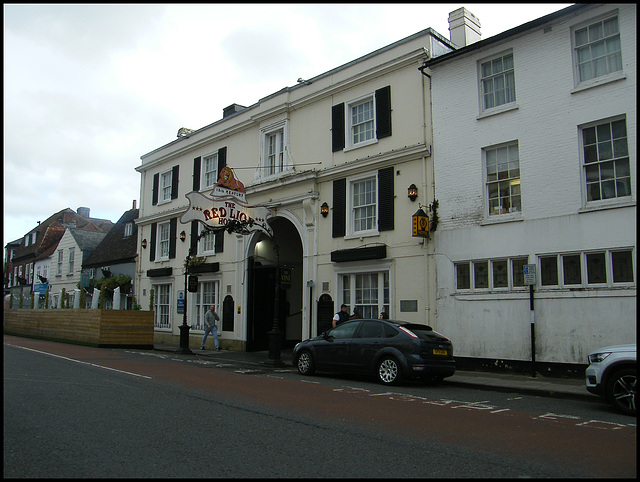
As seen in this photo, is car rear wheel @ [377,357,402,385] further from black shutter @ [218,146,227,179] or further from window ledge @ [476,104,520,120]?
black shutter @ [218,146,227,179]

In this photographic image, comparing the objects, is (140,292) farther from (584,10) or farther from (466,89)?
→ (584,10)

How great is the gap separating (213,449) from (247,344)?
16.0 meters

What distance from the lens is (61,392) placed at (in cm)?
984

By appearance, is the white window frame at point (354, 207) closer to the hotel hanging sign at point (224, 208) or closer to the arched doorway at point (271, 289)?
the hotel hanging sign at point (224, 208)

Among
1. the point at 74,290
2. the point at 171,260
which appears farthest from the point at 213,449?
the point at 74,290

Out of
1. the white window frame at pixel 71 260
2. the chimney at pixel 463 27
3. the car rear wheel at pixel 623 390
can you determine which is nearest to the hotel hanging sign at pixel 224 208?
the chimney at pixel 463 27

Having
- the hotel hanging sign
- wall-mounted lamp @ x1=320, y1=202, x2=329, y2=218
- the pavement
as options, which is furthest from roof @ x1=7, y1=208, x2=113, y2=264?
the pavement

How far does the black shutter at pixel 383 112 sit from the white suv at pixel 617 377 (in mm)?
10514

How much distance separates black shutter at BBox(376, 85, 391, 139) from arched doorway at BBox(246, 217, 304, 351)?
623 cm

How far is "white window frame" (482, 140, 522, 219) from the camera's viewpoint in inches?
577

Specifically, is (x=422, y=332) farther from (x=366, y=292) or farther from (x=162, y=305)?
(x=162, y=305)

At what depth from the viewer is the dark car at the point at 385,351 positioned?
1184 centimetres

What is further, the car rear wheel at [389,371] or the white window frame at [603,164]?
the white window frame at [603,164]

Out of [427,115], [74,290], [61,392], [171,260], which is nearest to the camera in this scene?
[61,392]
